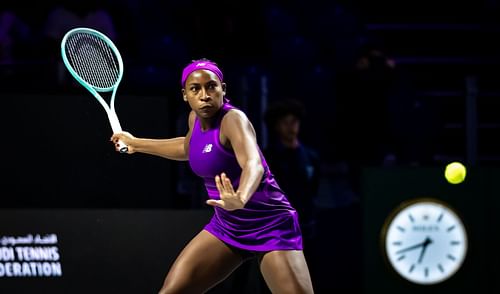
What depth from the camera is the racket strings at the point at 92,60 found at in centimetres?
537

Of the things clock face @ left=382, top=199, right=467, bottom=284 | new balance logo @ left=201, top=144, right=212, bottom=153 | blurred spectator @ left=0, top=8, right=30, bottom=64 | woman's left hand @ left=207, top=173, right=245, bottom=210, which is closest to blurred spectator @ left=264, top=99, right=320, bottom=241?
clock face @ left=382, top=199, right=467, bottom=284

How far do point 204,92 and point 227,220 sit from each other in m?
0.70

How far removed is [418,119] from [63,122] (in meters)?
3.53

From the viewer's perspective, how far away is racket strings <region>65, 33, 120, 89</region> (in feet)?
17.6

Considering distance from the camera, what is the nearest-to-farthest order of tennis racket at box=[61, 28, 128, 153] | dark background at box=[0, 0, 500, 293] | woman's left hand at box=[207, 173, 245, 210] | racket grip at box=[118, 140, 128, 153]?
woman's left hand at box=[207, 173, 245, 210] → racket grip at box=[118, 140, 128, 153] → tennis racket at box=[61, 28, 128, 153] → dark background at box=[0, 0, 500, 293]

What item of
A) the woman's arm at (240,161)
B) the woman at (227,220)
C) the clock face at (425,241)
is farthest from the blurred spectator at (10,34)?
the woman's arm at (240,161)

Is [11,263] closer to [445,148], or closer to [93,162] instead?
[93,162]

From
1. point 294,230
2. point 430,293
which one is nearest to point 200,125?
point 294,230

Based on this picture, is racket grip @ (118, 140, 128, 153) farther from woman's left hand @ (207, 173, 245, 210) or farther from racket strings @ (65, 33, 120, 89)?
woman's left hand @ (207, 173, 245, 210)

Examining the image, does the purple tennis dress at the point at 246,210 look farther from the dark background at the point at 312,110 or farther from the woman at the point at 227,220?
the dark background at the point at 312,110

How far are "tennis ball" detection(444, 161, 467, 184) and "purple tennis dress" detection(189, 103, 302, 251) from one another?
259 cm

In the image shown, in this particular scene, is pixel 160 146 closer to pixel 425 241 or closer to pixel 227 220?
pixel 227 220

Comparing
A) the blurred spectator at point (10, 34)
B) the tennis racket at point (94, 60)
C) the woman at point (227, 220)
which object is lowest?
the woman at point (227, 220)

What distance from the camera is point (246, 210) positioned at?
462 centimetres
